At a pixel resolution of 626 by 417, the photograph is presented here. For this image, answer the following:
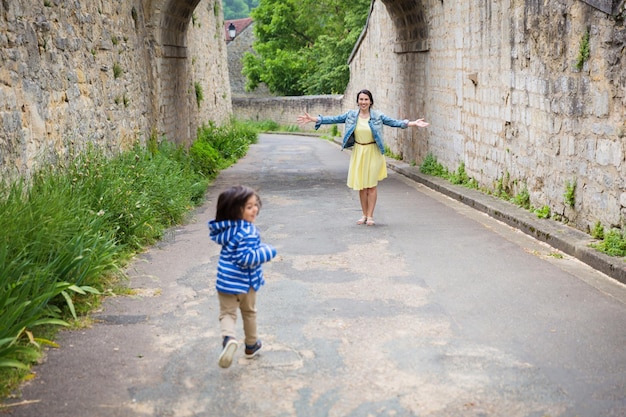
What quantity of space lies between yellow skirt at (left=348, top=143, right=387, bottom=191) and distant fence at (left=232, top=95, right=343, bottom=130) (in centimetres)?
2965

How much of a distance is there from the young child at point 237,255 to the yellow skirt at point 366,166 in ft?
16.4

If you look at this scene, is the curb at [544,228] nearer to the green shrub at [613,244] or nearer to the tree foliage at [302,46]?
the green shrub at [613,244]

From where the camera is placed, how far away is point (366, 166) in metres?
9.65

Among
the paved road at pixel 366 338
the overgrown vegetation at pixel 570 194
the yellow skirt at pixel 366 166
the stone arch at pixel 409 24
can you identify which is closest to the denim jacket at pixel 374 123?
the yellow skirt at pixel 366 166

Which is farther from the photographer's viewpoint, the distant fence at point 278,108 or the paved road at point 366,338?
the distant fence at point 278,108

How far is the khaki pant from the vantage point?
15.3 feet

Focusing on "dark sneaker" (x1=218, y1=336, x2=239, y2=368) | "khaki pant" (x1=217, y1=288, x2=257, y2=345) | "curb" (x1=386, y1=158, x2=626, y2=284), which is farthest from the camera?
"curb" (x1=386, y1=158, x2=626, y2=284)

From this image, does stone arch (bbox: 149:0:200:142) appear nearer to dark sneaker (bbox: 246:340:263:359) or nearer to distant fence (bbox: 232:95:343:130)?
dark sneaker (bbox: 246:340:263:359)

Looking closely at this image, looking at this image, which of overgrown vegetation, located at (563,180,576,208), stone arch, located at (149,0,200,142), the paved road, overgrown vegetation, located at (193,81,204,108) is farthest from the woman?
overgrown vegetation, located at (193,81,204,108)

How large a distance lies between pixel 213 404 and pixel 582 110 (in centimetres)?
554

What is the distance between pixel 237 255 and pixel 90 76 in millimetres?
6318

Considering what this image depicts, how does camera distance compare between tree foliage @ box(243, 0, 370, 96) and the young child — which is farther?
tree foliage @ box(243, 0, 370, 96)

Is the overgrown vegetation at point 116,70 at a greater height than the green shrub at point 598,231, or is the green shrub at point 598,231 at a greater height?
the overgrown vegetation at point 116,70

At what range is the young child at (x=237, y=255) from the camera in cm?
458
